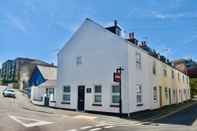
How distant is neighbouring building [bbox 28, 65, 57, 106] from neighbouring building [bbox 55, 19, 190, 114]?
420cm

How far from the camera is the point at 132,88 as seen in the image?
22.2 m

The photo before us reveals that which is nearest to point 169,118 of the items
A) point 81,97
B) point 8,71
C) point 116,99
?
point 116,99

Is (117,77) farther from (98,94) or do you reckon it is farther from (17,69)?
(17,69)

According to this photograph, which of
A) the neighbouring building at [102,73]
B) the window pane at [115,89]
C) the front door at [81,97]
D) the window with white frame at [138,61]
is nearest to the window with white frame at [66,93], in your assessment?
the neighbouring building at [102,73]

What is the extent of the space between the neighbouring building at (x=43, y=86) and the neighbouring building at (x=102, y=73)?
4.20 meters

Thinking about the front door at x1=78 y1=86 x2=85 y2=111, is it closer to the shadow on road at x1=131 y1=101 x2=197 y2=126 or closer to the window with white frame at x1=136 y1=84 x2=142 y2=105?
the window with white frame at x1=136 y1=84 x2=142 y2=105

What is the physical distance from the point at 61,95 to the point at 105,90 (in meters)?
5.54

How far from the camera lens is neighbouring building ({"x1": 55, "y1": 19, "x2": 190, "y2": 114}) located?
21906 mm

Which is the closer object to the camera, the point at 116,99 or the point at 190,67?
the point at 116,99

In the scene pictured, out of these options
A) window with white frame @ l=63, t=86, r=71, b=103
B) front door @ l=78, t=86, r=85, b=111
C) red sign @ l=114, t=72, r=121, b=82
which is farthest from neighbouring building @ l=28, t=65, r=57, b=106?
red sign @ l=114, t=72, r=121, b=82

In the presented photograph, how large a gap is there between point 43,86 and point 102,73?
48.5 ft

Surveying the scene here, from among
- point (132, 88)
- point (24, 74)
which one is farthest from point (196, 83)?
point (24, 74)

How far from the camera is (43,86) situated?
115 ft

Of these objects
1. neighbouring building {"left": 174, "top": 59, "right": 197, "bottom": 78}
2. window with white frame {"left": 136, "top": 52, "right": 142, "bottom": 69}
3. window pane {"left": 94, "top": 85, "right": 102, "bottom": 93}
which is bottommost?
window pane {"left": 94, "top": 85, "right": 102, "bottom": 93}
